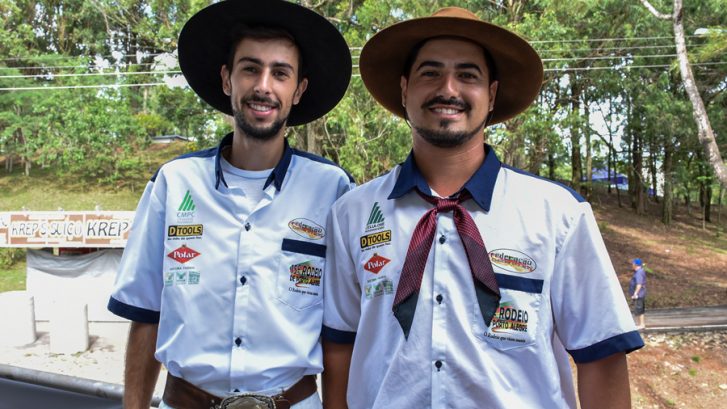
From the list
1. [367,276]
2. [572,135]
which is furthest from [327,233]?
[572,135]

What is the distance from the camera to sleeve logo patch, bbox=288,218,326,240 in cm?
215

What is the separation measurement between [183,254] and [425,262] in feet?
2.94

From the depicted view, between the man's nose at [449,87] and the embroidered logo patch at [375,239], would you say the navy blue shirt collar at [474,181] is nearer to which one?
the embroidered logo patch at [375,239]

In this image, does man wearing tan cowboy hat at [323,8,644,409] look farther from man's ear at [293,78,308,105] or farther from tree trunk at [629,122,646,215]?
tree trunk at [629,122,646,215]

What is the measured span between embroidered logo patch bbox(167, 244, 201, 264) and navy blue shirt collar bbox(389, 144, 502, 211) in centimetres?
75

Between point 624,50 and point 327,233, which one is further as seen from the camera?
point 624,50

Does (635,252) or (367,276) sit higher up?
(367,276)

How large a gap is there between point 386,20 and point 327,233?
32.2 ft

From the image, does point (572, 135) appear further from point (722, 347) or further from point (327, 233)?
point (327, 233)

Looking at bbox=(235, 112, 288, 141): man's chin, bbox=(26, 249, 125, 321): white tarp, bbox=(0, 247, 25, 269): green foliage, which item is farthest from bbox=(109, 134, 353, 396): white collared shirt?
bbox=(0, 247, 25, 269): green foliage

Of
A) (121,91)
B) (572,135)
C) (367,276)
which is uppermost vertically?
(121,91)

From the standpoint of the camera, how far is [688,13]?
20375mm

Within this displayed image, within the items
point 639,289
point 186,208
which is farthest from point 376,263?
point 639,289

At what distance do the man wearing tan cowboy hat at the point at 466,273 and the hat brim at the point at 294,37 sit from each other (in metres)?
0.37
